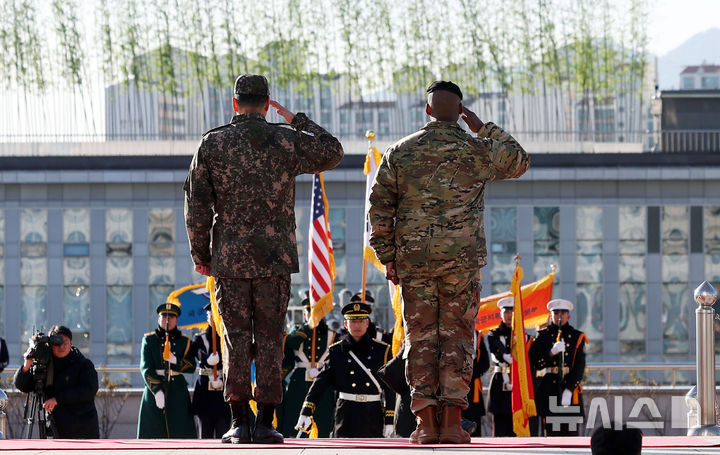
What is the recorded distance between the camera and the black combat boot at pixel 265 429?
778cm

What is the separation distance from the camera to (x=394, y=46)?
133 ft

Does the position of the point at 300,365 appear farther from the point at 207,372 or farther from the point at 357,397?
the point at 357,397

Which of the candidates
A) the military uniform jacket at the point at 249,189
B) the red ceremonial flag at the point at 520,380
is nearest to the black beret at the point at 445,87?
the military uniform jacket at the point at 249,189

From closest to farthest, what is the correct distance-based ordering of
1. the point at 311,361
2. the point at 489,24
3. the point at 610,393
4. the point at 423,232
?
the point at 423,232, the point at 311,361, the point at 610,393, the point at 489,24

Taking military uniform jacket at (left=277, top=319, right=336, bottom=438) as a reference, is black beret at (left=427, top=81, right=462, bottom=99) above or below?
above

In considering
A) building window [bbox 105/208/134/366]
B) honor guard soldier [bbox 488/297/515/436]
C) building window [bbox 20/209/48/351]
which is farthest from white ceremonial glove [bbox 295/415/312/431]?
building window [bbox 20/209/48/351]

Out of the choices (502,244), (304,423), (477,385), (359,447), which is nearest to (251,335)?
(359,447)

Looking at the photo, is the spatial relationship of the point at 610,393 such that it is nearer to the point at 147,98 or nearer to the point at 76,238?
the point at 76,238

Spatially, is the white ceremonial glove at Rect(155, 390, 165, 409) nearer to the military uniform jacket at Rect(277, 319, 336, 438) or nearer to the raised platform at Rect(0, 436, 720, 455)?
the military uniform jacket at Rect(277, 319, 336, 438)

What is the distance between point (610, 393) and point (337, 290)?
1472 centimetres

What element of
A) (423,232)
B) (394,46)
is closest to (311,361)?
(423,232)

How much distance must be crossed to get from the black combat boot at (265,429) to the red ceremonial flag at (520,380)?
8126 mm

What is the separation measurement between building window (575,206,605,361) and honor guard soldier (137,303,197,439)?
20.0m

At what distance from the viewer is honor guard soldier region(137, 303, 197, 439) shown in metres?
15.4
